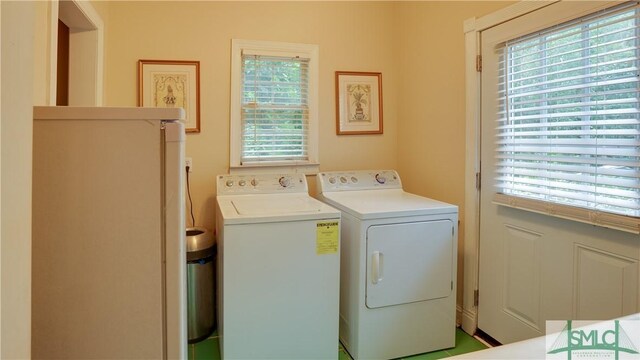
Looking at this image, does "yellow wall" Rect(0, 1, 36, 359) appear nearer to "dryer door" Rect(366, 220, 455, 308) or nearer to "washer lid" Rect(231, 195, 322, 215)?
"washer lid" Rect(231, 195, 322, 215)

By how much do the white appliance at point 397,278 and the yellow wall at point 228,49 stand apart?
98cm

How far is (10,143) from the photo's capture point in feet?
2.34

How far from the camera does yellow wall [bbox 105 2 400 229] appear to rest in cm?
257

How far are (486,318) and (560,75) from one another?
148 centimetres

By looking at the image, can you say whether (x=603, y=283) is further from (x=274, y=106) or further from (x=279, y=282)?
(x=274, y=106)

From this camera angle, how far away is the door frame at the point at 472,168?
2277 mm

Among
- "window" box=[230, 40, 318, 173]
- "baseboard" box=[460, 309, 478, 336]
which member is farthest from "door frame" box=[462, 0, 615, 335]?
"window" box=[230, 40, 318, 173]

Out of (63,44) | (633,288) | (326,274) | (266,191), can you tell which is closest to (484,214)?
(633,288)

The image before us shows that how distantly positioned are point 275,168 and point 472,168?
1.41 m

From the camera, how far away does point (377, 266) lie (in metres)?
2.05

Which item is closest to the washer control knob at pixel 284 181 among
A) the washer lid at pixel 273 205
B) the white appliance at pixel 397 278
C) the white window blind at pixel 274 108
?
the washer lid at pixel 273 205

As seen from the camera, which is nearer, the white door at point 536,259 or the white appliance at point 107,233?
the white appliance at point 107,233

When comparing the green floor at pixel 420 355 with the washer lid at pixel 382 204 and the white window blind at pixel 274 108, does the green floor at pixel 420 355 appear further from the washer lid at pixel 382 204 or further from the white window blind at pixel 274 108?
the white window blind at pixel 274 108

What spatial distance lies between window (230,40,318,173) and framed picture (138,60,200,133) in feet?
0.89
